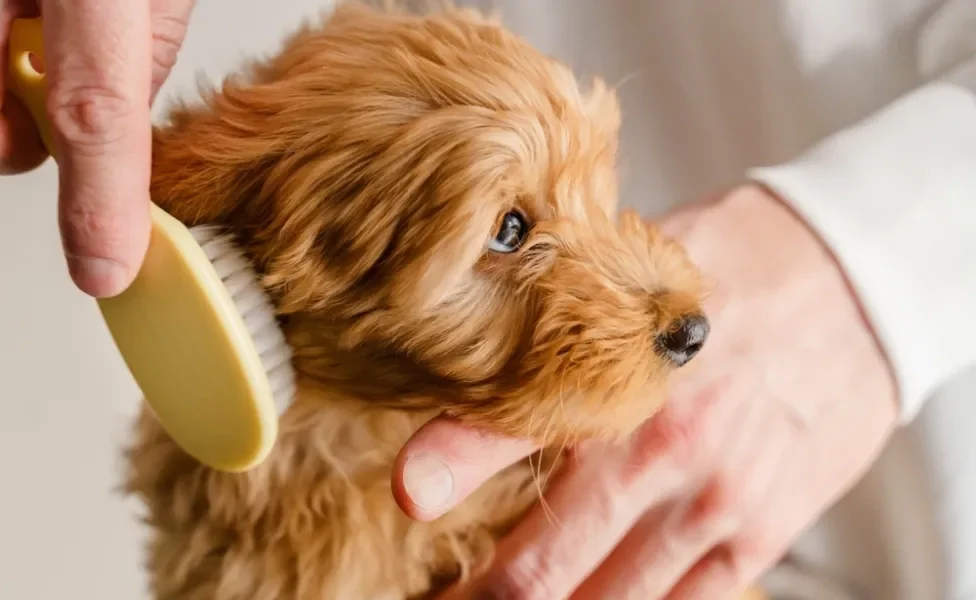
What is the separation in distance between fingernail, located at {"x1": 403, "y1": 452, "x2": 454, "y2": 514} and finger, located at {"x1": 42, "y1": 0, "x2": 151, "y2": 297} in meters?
0.27

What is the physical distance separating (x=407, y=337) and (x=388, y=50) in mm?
244

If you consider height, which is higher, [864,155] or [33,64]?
[864,155]

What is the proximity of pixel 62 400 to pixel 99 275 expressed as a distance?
934 millimetres

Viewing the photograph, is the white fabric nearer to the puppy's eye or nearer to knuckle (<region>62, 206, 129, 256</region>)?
the puppy's eye

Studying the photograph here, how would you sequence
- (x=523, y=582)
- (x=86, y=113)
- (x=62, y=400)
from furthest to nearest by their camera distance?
1. (x=62, y=400)
2. (x=523, y=582)
3. (x=86, y=113)

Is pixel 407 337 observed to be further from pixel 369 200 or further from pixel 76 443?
pixel 76 443

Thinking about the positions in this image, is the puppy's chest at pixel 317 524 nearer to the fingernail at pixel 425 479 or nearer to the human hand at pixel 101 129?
the fingernail at pixel 425 479

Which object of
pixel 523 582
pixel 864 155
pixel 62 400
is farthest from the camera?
pixel 62 400

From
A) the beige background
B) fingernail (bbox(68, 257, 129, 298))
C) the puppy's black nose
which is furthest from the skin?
the beige background

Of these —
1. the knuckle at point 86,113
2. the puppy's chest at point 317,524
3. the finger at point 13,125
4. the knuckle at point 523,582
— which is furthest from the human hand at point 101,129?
the knuckle at point 523,582

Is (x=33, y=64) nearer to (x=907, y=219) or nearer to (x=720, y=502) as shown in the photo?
(x=720, y=502)

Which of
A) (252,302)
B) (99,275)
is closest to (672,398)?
(252,302)

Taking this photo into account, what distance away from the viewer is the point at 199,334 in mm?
623

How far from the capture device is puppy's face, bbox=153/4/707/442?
27.0 inches
